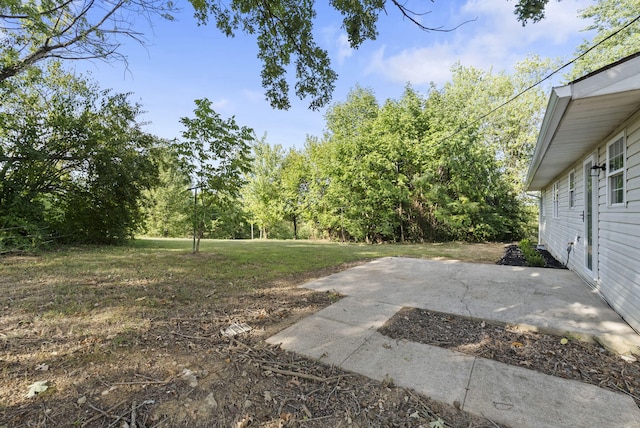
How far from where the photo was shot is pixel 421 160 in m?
13.5

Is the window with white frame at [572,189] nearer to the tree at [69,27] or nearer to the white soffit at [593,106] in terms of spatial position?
the white soffit at [593,106]

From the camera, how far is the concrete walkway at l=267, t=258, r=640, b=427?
1743 mm

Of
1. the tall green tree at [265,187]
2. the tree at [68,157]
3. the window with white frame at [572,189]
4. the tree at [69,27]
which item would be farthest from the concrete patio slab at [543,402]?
the tall green tree at [265,187]

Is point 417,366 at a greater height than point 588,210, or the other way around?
point 588,210

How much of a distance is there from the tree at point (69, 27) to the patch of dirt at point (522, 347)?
5.78 meters

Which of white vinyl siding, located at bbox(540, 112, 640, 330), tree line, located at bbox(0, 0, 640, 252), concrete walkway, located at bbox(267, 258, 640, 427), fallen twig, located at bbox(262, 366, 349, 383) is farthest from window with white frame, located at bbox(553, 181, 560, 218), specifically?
fallen twig, located at bbox(262, 366, 349, 383)

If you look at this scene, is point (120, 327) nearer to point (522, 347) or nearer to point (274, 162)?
point (522, 347)

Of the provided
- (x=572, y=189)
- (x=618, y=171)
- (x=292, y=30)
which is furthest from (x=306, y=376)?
(x=572, y=189)

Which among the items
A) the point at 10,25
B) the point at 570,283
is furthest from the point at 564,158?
the point at 10,25

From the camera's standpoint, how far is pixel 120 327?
279 centimetres

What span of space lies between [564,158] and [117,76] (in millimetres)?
8951

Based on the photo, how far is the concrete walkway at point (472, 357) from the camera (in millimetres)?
1743

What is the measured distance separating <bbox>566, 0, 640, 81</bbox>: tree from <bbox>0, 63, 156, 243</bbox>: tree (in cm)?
1963

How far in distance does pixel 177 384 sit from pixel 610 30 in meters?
22.1
